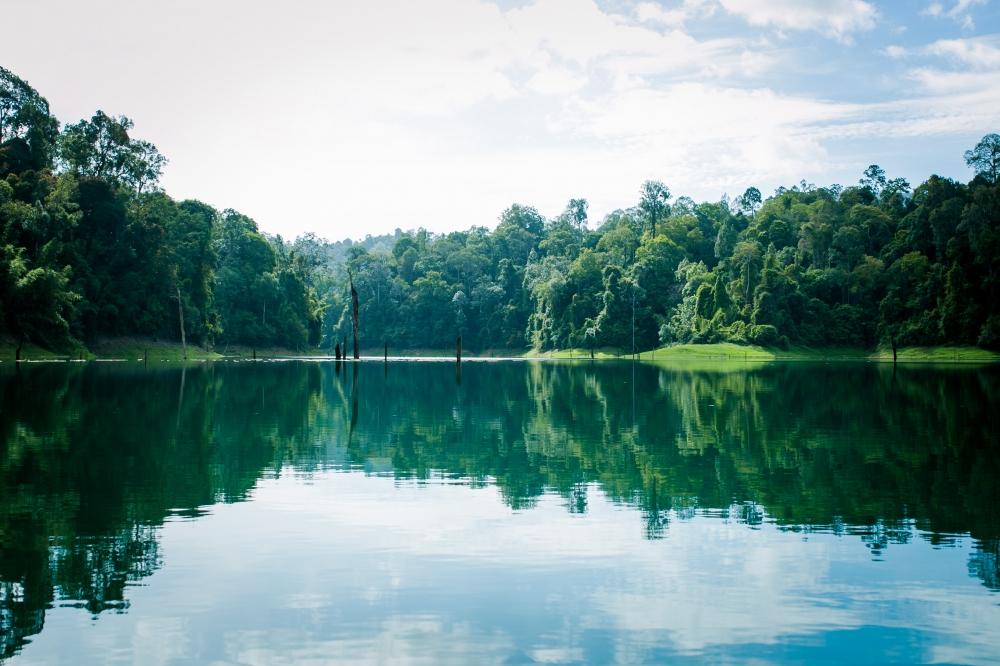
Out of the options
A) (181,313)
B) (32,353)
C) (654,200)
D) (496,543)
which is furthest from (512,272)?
(496,543)

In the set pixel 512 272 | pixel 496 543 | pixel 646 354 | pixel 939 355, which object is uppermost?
pixel 512 272

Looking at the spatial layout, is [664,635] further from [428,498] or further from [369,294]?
[369,294]

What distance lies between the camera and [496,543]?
45.5 ft

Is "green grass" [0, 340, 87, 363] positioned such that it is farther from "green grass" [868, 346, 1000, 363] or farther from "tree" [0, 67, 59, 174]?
"green grass" [868, 346, 1000, 363]

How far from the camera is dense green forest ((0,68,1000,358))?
92.9 metres

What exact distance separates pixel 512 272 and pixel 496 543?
556 ft

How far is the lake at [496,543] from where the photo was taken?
9.60 meters

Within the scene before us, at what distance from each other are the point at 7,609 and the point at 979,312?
4597 inches

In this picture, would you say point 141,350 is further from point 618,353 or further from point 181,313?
point 618,353

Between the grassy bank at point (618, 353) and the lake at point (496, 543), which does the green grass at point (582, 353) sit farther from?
the lake at point (496, 543)

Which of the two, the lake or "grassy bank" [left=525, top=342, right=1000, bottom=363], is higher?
"grassy bank" [left=525, top=342, right=1000, bottom=363]

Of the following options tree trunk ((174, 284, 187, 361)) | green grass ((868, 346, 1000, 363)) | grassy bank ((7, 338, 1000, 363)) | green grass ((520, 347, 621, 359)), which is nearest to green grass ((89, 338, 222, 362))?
grassy bank ((7, 338, 1000, 363))

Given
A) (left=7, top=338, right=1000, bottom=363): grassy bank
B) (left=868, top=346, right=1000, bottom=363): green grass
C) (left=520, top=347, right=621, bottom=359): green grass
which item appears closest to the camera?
(left=7, top=338, right=1000, bottom=363): grassy bank

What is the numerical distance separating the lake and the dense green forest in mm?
65566
